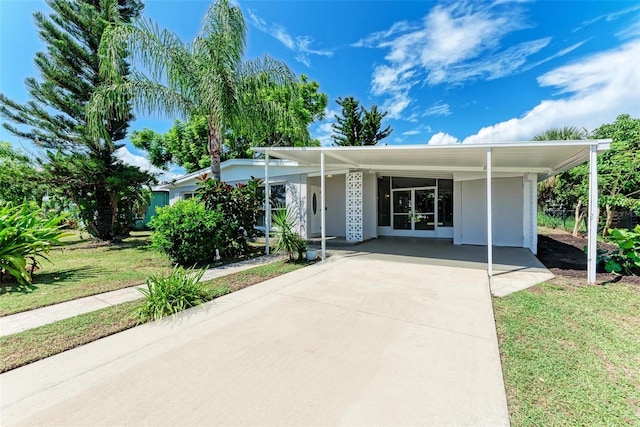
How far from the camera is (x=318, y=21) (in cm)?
1343

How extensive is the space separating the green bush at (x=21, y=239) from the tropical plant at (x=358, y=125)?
21131 mm

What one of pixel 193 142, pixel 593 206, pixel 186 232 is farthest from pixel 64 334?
pixel 193 142

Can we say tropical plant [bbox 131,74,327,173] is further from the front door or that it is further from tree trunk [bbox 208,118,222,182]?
tree trunk [bbox 208,118,222,182]

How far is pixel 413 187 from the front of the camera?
12.8 meters

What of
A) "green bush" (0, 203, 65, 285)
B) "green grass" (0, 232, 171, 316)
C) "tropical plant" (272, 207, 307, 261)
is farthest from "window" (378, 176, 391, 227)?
"green bush" (0, 203, 65, 285)

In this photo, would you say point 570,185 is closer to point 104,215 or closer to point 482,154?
point 482,154

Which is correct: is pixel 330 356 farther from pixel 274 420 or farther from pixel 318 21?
pixel 318 21

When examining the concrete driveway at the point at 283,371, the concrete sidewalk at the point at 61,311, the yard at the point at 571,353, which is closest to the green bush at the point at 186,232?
the concrete sidewalk at the point at 61,311

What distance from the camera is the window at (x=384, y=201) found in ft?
43.7

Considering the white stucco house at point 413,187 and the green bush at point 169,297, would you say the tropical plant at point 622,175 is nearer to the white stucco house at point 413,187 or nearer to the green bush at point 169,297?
the white stucco house at point 413,187

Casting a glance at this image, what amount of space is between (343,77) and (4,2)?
17.8 meters

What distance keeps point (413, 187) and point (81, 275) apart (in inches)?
471

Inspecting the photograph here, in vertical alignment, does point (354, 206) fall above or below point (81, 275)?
above

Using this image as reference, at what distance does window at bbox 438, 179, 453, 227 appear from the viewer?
12.2 m
